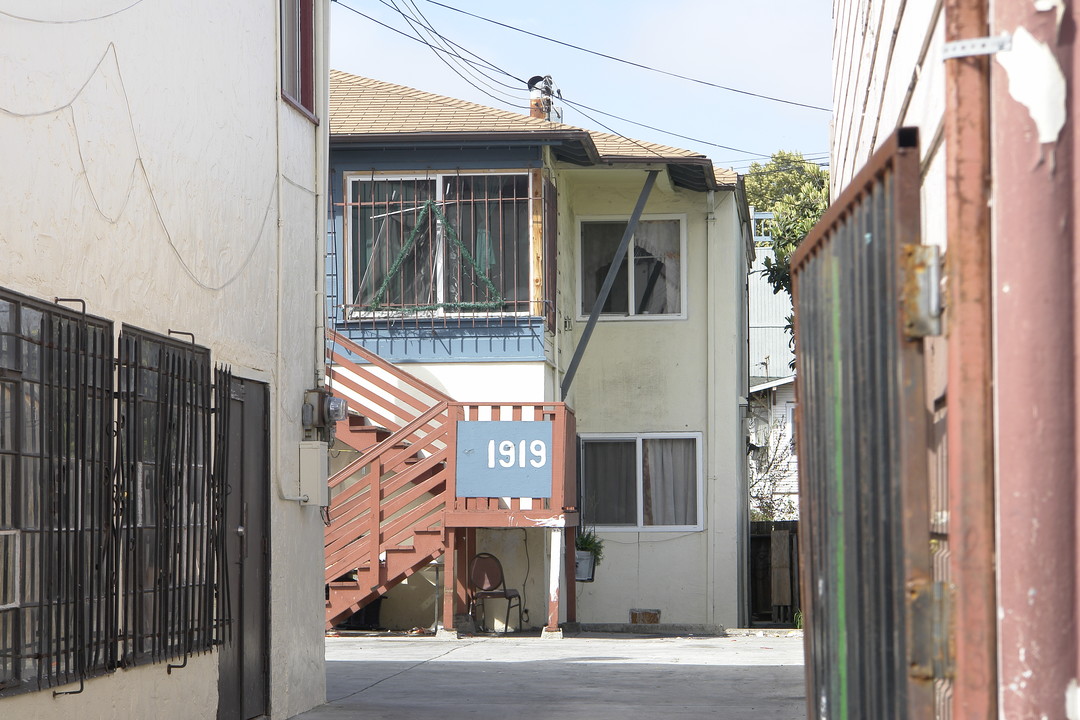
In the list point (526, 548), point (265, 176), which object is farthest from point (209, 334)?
point (526, 548)

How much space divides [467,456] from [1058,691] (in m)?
13.5

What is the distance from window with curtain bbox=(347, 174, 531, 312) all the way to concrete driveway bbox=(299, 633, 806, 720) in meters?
4.19

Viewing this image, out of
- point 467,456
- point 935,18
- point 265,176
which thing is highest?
point 265,176

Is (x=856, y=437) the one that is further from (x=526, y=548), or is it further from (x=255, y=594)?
(x=526, y=548)

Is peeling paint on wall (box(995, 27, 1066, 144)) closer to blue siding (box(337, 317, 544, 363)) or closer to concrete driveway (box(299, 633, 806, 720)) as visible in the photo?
concrete driveway (box(299, 633, 806, 720))

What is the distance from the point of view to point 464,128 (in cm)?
1695

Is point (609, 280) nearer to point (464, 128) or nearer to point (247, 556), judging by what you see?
point (464, 128)

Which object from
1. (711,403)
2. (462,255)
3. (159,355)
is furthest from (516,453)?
(159,355)

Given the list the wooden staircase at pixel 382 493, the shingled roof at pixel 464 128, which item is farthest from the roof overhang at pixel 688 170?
the wooden staircase at pixel 382 493

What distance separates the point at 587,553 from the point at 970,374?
586 inches

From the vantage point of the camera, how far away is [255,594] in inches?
360

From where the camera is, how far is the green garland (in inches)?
679

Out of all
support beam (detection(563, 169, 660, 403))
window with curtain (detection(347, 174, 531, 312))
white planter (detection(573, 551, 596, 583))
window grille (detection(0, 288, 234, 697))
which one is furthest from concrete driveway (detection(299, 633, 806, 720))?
window with curtain (detection(347, 174, 531, 312))

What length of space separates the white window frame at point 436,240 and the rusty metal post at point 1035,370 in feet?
48.2
